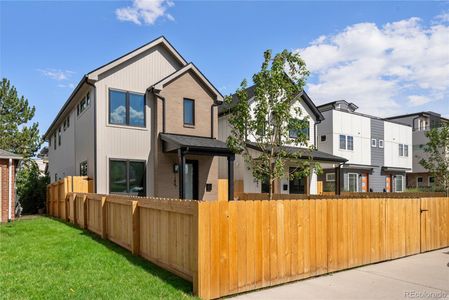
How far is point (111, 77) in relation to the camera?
14.9 meters

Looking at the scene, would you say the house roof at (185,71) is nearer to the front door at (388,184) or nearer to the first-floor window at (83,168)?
the first-floor window at (83,168)

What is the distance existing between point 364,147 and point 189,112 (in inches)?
769

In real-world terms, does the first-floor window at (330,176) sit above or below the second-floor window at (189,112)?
below

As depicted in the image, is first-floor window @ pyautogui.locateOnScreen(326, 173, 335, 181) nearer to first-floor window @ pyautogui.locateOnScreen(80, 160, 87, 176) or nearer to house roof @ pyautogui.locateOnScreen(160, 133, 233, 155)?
house roof @ pyautogui.locateOnScreen(160, 133, 233, 155)

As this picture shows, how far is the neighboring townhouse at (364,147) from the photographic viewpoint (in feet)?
92.0

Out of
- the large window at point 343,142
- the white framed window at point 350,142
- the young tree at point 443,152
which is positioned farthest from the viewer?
the white framed window at point 350,142

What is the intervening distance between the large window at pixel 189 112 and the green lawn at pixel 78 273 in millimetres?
8243

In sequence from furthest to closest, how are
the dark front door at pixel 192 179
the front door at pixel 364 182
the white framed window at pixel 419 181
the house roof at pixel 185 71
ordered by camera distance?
the white framed window at pixel 419 181
the front door at pixel 364 182
the dark front door at pixel 192 179
the house roof at pixel 185 71

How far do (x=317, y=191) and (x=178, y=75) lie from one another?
1289cm

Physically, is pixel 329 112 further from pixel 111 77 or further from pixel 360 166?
pixel 111 77

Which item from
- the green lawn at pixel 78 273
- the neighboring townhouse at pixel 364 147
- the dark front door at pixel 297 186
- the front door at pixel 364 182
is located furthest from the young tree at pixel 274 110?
the front door at pixel 364 182

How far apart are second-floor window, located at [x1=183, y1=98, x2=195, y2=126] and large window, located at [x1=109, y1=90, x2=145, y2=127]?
2020 millimetres

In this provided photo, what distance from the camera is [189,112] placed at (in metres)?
16.7

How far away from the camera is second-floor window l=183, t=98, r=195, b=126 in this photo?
650 inches
